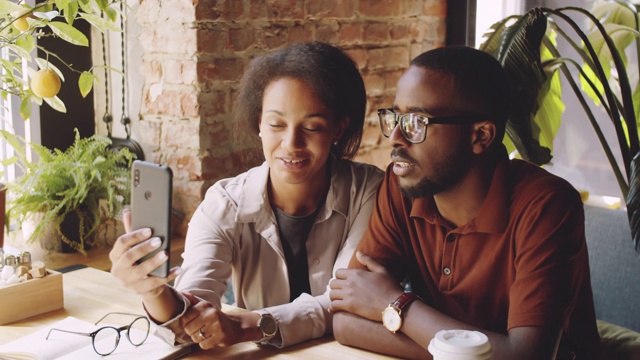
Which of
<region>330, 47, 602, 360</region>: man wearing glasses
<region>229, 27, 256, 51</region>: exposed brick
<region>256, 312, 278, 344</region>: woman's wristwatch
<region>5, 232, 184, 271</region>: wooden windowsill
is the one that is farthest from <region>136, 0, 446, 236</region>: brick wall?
<region>256, 312, 278, 344</region>: woman's wristwatch

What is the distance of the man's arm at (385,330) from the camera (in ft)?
4.75

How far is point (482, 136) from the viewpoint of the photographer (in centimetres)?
166

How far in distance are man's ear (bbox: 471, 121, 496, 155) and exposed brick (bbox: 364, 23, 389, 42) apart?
148 cm

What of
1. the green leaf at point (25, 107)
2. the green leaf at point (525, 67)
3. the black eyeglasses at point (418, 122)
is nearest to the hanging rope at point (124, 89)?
the green leaf at point (25, 107)

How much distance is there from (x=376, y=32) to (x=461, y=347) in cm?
221

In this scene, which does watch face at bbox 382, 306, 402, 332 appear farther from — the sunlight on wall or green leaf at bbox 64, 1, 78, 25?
the sunlight on wall

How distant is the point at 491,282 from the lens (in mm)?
1630

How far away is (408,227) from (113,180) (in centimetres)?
111

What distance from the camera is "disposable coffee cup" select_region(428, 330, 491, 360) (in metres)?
1.04

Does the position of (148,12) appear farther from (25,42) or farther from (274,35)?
(25,42)

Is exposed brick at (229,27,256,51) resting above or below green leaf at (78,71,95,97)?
above

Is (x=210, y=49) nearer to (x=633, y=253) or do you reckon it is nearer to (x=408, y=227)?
(x=408, y=227)

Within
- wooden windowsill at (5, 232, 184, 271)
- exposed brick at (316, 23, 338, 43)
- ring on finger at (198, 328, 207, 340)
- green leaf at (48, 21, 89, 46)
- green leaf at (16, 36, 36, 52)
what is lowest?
wooden windowsill at (5, 232, 184, 271)

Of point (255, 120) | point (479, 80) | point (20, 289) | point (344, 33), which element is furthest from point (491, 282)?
point (344, 33)
